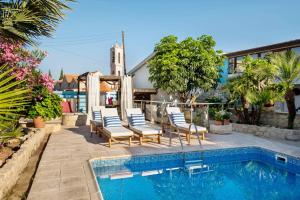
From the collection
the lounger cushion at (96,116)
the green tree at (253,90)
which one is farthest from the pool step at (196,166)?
the green tree at (253,90)

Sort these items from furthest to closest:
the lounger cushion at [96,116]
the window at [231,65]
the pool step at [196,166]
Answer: the window at [231,65], the lounger cushion at [96,116], the pool step at [196,166]

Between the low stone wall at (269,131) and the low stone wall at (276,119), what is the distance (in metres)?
1.25

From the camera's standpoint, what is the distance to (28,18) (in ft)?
19.3

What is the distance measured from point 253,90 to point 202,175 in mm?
6830

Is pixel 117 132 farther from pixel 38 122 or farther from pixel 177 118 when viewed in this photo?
pixel 38 122

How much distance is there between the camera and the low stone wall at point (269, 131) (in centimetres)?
1026

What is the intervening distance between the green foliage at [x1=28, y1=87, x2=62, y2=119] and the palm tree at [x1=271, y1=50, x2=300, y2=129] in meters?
9.61

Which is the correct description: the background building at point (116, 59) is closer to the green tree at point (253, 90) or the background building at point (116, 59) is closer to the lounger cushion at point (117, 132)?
the green tree at point (253, 90)

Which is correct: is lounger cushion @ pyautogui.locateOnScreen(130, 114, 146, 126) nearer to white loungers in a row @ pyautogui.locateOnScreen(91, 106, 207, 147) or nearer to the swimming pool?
white loungers in a row @ pyautogui.locateOnScreen(91, 106, 207, 147)

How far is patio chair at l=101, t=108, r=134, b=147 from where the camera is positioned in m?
8.46

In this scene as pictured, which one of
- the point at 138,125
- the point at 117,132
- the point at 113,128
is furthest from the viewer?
the point at 138,125

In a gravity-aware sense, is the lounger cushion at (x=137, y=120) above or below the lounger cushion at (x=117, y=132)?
above

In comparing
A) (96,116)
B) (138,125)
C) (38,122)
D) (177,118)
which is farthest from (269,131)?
(38,122)

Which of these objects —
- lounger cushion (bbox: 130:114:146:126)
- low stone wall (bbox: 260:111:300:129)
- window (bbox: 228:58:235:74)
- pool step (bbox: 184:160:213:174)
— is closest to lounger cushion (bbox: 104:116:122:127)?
lounger cushion (bbox: 130:114:146:126)
